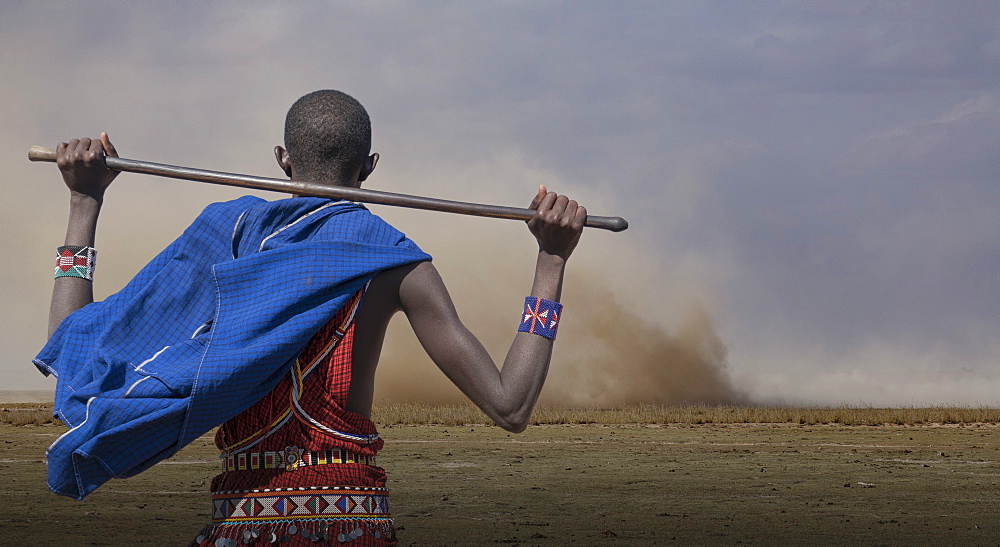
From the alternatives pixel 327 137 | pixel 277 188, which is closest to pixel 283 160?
pixel 277 188

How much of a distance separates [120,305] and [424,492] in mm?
13633

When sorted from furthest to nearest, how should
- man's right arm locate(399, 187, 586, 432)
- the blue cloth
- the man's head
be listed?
the man's head → man's right arm locate(399, 187, 586, 432) → the blue cloth

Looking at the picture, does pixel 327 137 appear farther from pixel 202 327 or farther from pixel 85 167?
pixel 85 167

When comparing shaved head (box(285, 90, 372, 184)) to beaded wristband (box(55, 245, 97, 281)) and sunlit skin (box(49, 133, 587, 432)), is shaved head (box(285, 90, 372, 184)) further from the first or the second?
beaded wristband (box(55, 245, 97, 281))

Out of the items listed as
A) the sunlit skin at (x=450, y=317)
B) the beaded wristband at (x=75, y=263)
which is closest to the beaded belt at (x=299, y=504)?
the sunlit skin at (x=450, y=317)

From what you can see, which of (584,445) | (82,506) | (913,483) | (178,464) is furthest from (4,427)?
(913,483)

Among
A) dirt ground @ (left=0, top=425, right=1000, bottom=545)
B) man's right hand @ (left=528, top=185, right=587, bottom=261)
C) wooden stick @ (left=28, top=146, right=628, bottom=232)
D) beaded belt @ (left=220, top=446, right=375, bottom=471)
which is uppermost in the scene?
wooden stick @ (left=28, top=146, right=628, bottom=232)

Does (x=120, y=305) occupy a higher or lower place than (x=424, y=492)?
higher

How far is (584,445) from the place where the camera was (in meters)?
27.7

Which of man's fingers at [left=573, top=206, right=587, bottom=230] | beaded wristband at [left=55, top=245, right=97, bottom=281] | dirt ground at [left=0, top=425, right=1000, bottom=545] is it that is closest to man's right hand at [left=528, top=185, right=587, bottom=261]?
man's fingers at [left=573, top=206, right=587, bottom=230]

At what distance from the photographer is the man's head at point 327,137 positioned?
3.49 m

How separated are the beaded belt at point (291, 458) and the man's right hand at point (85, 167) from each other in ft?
3.94

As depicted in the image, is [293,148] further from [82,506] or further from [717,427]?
[717,427]

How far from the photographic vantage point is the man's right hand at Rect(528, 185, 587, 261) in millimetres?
3676
